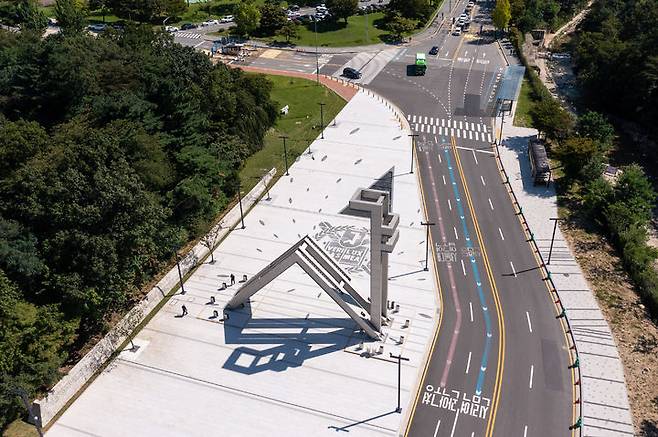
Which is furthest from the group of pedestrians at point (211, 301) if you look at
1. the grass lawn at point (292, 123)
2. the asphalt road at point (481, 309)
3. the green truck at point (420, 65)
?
the green truck at point (420, 65)

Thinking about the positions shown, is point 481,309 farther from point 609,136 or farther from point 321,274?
point 609,136

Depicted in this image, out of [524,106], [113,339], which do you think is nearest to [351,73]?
[524,106]

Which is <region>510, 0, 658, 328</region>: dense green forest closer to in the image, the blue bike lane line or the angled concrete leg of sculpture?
the blue bike lane line

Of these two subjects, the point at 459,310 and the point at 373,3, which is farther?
the point at 373,3

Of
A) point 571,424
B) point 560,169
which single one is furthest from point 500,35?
point 571,424

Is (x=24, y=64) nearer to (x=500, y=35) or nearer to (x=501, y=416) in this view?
(x=501, y=416)

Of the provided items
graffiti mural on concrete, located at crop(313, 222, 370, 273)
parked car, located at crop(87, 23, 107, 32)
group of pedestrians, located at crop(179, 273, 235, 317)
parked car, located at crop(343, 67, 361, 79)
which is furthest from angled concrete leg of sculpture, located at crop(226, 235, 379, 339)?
parked car, located at crop(87, 23, 107, 32)
